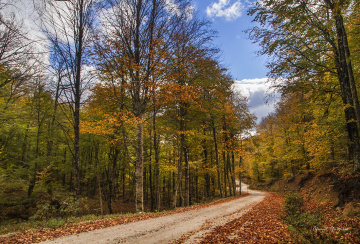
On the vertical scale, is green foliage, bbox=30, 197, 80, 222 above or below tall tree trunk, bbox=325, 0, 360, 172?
below

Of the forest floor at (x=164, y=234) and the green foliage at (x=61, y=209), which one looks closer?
the forest floor at (x=164, y=234)

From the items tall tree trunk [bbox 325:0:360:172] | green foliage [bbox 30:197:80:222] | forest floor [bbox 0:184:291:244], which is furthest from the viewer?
tall tree trunk [bbox 325:0:360:172]

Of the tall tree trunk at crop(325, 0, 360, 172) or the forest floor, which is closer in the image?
the forest floor

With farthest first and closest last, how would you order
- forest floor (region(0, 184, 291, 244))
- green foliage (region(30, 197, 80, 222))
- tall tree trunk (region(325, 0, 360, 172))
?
tall tree trunk (region(325, 0, 360, 172)) → green foliage (region(30, 197, 80, 222)) → forest floor (region(0, 184, 291, 244))

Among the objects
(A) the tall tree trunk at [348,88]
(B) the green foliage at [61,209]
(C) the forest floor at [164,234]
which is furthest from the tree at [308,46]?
(B) the green foliage at [61,209]

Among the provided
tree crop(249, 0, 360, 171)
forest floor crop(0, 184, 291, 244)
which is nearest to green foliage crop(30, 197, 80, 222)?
forest floor crop(0, 184, 291, 244)

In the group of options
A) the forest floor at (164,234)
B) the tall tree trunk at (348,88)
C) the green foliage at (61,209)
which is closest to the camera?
the forest floor at (164,234)

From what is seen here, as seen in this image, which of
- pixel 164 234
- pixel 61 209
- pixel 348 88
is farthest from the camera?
pixel 348 88

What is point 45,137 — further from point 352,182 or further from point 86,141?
point 352,182

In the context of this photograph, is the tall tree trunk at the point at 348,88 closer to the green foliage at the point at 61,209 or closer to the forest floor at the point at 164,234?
the forest floor at the point at 164,234

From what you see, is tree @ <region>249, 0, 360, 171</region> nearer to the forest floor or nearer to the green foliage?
the forest floor

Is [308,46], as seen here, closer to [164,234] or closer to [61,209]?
[164,234]

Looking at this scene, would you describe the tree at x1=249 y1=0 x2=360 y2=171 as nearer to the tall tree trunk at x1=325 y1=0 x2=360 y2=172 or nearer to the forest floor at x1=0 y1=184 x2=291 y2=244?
the tall tree trunk at x1=325 y1=0 x2=360 y2=172

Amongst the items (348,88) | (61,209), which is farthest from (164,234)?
(348,88)
